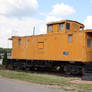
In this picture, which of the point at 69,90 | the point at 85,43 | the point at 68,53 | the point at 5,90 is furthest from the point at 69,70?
the point at 5,90

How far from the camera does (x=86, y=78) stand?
11.3 meters

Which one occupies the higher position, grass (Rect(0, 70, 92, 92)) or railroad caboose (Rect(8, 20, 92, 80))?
railroad caboose (Rect(8, 20, 92, 80))

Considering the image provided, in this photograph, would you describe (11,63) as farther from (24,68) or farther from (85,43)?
(85,43)

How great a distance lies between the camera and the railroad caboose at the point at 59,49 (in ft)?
42.3

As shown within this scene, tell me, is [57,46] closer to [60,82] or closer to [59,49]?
[59,49]

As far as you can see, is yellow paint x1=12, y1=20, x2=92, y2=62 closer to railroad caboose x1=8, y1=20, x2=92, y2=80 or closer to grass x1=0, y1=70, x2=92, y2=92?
railroad caboose x1=8, y1=20, x2=92, y2=80

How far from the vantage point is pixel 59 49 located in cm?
1420

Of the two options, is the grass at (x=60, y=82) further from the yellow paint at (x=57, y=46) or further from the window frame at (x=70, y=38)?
the window frame at (x=70, y=38)

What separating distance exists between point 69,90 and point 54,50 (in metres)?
6.80

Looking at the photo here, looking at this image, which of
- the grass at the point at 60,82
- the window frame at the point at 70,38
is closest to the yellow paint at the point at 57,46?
the window frame at the point at 70,38

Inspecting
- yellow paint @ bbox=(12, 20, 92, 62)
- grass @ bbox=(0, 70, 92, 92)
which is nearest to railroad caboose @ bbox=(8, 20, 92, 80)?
yellow paint @ bbox=(12, 20, 92, 62)

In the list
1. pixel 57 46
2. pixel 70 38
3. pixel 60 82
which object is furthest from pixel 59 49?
pixel 60 82

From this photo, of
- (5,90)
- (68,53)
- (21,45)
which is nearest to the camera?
(5,90)

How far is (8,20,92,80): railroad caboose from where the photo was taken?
12.9 m
